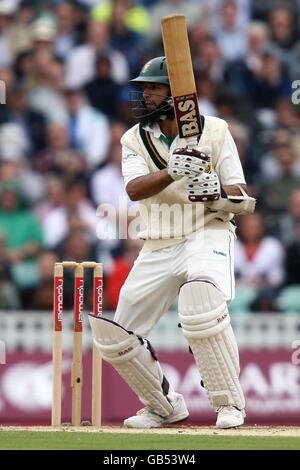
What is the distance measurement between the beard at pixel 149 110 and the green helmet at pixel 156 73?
0.08m

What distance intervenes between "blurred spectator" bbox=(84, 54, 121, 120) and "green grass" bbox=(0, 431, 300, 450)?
4.73 m

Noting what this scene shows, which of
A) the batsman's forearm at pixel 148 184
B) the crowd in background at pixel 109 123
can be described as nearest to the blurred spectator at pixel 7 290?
the crowd in background at pixel 109 123

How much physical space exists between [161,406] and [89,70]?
4506mm

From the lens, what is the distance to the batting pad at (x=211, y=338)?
18.2 ft

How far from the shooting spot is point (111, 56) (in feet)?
32.4

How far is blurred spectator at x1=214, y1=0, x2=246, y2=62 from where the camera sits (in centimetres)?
1014

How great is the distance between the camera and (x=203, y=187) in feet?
18.1

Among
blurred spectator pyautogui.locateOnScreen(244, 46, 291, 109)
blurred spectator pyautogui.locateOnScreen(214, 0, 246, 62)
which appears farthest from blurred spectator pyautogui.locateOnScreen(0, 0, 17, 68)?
blurred spectator pyautogui.locateOnScreen(244, 46, 291, 109)

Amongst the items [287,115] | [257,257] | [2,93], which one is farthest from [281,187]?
[2,93]

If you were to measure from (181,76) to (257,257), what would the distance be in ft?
11.2

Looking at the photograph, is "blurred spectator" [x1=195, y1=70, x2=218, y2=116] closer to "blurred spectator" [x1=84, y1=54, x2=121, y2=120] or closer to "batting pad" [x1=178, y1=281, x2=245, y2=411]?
"blurred spectator" [x1=84, y1=54, x2=121, y2=120]

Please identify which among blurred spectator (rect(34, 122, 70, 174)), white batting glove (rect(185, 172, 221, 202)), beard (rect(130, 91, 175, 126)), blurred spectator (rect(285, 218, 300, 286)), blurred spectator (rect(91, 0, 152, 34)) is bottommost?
blurred spectator (rect(285, 218, 300, 286))

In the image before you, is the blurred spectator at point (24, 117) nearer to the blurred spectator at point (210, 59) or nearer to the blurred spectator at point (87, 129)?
the blurred spectator at point (87, 129)

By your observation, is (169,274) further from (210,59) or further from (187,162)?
(210,59)
